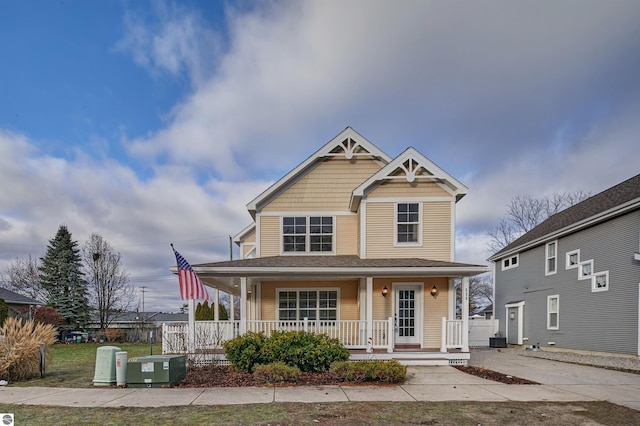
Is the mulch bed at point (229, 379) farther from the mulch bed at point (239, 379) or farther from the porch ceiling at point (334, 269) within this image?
the porch ceiling at point (334, 269)

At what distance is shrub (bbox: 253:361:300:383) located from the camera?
8148 mm

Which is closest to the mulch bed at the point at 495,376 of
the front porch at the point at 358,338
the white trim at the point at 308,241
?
the front porch at the point at 358,338

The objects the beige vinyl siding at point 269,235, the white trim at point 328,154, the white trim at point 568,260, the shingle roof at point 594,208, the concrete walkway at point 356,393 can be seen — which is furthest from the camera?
the white trim at point 568,260

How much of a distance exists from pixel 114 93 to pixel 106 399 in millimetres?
10523

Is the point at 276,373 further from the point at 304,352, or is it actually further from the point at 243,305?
the point at 243,305

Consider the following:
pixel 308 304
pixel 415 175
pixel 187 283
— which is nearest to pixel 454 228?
pixel 415 175

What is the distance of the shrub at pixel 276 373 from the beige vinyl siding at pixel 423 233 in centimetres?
545

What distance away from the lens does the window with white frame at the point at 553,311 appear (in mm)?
16719

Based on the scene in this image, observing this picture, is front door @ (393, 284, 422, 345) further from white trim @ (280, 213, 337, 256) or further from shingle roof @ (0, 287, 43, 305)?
shingle roof @ (0, 287, 43, 305)

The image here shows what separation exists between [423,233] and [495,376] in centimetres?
504

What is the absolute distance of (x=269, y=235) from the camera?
13.8 meters

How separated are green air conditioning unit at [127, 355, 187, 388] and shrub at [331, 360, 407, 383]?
381 cm

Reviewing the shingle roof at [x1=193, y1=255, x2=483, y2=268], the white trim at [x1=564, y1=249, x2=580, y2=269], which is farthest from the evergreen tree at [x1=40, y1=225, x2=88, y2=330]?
the white trim at [x1=564, y1=249, x2=580, y2=269]

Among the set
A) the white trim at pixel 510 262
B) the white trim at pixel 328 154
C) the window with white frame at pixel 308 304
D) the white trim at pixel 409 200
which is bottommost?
the window with white frame at pixel 308 304
